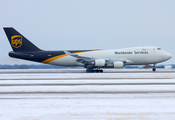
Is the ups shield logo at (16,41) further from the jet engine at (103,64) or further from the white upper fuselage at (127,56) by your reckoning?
the jet engine at (103,64)

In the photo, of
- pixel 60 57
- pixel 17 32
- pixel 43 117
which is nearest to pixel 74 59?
pixel 60 57

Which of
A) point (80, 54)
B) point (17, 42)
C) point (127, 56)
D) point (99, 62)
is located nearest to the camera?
point (99, 62)

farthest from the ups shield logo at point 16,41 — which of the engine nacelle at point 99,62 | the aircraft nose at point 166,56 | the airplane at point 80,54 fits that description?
the aircraft nose at point 166,56

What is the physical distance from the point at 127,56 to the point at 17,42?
1811 centimetres

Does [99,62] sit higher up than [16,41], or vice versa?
[16,41]

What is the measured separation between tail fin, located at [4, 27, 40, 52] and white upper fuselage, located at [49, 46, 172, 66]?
4.73 m

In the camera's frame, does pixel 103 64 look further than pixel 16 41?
No

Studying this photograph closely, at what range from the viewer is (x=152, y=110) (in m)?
7.92

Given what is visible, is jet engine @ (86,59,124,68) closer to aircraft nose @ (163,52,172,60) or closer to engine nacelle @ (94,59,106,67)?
engine nacelle @ (94,59,106,67)

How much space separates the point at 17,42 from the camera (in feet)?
117

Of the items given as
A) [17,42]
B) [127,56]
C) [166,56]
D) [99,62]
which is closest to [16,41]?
[17,42]

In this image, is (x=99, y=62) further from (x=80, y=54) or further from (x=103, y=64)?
(x=80, y=54)

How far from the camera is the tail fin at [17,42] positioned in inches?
1400

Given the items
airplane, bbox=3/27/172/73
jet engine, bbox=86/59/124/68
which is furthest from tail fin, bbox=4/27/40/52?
jet engine, bbox=86/59/124/68
